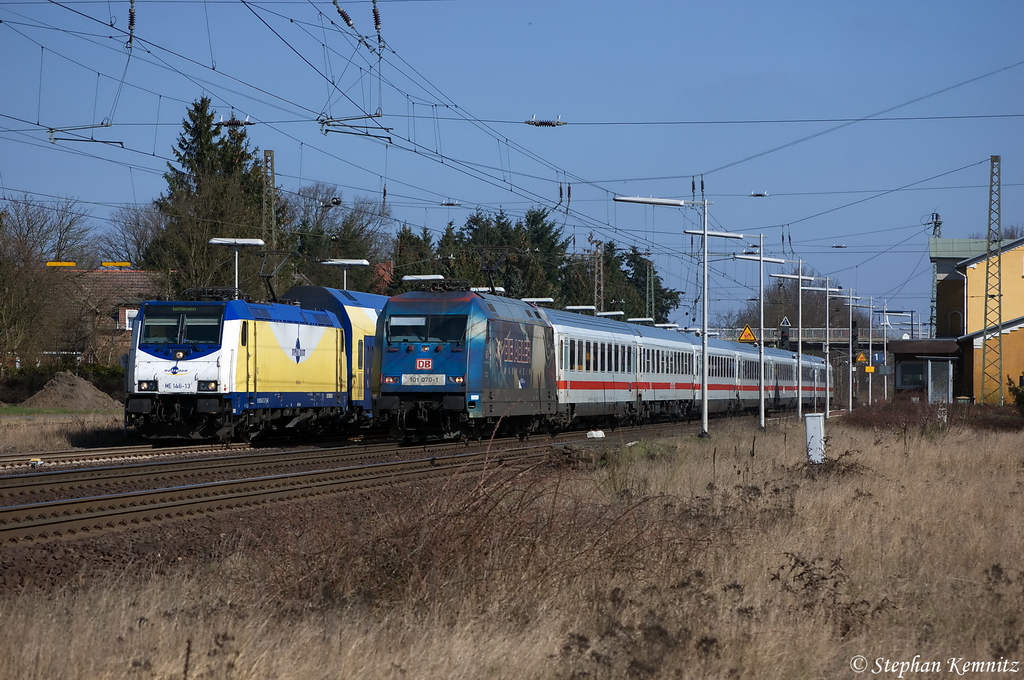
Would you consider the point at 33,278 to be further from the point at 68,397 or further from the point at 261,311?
the point at 261,311

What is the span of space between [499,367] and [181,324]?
679 centimetres

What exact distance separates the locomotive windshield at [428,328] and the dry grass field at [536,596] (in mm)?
11159

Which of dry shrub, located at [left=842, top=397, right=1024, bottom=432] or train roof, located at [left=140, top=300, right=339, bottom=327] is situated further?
dry shrub, located at [left=842, top=397, right=1024, bottom=432]

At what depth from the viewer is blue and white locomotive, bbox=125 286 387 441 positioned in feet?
73.6

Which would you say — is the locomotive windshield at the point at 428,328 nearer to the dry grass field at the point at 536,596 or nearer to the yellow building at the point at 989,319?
the dry grass field at the point at 536,596

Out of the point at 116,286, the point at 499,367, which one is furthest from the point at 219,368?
the point at 116,286

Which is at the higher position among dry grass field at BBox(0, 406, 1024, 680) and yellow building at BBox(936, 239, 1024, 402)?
yellow building at BBox(936, 239, 1024, 402)

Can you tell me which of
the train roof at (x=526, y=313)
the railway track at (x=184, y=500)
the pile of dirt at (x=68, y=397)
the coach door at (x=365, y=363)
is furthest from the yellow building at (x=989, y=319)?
the pile of dirt at (x=68, y=397)

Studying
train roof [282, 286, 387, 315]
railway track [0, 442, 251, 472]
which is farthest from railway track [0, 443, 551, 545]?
train roof [282, 286, 387, 315]

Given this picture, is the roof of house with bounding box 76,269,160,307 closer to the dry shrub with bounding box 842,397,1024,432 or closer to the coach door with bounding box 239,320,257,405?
the coach door with bounding box 239,320,257,405

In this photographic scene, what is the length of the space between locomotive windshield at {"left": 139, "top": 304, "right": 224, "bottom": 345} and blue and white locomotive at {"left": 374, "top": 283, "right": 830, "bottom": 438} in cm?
353

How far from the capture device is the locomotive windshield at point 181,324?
22578 mm

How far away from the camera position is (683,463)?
17.3 metres

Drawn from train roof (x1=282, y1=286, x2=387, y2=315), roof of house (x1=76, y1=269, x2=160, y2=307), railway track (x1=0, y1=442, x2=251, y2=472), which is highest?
roof of house (x1=76, y1=269, x2=160, y2=307)
